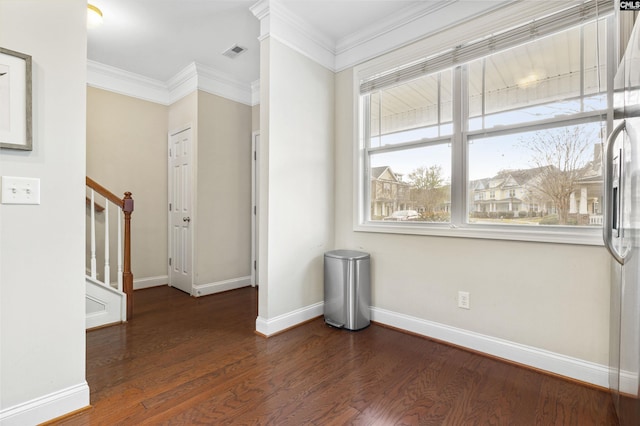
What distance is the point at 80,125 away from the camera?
153 centimetres

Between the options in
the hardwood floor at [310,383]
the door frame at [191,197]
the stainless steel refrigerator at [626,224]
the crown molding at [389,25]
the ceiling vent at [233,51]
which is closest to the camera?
the stainless steel refrigerator at [626,224]

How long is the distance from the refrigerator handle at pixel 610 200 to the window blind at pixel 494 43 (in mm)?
1038

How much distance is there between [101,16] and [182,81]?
1.29 m

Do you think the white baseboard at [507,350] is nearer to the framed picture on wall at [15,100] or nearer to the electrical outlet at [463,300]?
the electrical outlet at [463,300]

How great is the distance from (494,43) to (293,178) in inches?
71.7

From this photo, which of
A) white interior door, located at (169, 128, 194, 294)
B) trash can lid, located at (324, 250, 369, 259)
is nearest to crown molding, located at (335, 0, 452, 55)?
trash can lid, located at (324, 250, 369, 259)

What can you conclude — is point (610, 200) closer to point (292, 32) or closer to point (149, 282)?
point (292, 32)

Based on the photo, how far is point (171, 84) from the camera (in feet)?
13.1

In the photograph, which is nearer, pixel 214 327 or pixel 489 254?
pixel 489 254

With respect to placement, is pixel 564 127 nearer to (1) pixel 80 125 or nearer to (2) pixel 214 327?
(1) pixel 80 125

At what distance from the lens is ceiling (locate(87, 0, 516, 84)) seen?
8.07ft

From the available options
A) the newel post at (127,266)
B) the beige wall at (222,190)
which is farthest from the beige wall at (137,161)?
the newel post at (127,266)

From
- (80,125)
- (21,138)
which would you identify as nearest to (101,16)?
(80,125)

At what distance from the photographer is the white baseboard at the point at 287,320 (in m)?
2.50
